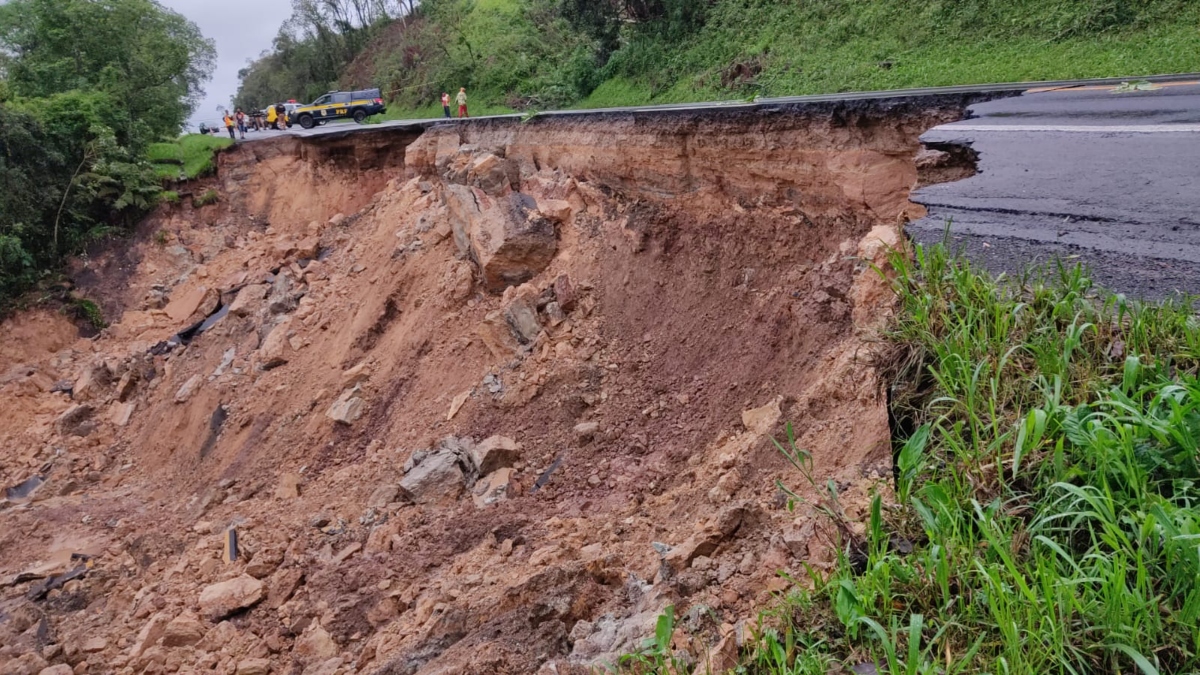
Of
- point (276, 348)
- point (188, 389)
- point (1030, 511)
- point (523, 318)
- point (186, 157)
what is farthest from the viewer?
point (186, 157)

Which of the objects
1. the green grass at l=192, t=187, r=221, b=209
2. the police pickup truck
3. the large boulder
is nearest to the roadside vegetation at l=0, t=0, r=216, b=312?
the green grass at l=192, t=187, r=221, b=209

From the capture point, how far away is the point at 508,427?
302 inches

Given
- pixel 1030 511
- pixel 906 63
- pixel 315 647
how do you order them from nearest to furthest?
pixel 1030 511 < pixel 315 647 < pixel 906 63

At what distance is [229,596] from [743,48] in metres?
16.5

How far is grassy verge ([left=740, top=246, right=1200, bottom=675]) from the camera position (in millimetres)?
1843

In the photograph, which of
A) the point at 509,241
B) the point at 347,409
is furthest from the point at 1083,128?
the point at 347,409

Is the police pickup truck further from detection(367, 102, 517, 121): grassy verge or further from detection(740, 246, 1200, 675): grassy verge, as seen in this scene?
detection(740, 246, 1200, 675): grassy verge

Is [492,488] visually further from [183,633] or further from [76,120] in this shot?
[76,120]

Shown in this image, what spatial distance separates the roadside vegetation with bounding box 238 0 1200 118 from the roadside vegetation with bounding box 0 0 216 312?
999cm

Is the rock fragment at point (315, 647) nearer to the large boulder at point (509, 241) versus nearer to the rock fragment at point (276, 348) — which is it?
the large boulder at point (509, 241)

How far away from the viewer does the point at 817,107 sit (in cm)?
683

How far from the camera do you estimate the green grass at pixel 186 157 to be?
59.1 feet

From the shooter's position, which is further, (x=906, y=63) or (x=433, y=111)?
(x=433, y=111)

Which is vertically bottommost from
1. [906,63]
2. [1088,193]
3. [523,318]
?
[523,318]
